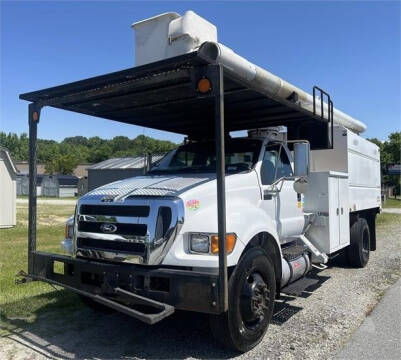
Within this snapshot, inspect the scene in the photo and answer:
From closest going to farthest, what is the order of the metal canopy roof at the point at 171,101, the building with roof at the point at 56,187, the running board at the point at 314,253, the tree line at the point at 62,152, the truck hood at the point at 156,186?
the metal canopy roof at the point at 171,101 < the truck hood at the point at 156,186 < the running board at the point at 314,253 < the building with roof at the point at 56,187 < the tree line at the point at 62,152

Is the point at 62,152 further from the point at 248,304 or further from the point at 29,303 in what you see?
the point at 248,304

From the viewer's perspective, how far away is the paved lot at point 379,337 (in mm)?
4305

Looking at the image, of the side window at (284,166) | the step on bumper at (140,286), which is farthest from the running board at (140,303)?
the side window at (284,166)

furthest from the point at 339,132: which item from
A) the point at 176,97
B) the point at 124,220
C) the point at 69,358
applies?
the point at 69,358

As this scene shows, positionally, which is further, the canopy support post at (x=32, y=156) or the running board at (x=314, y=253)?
the running board at (x=314, y=253)

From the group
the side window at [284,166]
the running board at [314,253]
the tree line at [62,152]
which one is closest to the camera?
the side window at [284,166]

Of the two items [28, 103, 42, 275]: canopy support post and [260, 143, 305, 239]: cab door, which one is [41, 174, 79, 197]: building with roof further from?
[260, 143, 305, 239]: cab door

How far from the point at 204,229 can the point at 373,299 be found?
368cm

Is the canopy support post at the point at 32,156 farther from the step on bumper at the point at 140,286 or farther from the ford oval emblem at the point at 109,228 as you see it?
the ford oval emblem at the point at 109,228

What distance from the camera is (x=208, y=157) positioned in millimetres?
5941

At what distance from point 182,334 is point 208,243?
1.46 meters

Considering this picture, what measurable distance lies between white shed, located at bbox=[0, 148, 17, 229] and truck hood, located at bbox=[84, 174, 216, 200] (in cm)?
1348

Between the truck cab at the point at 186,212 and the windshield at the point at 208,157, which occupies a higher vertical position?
the windshield at the point at 208,157

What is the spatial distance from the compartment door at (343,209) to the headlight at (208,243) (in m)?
3.71
